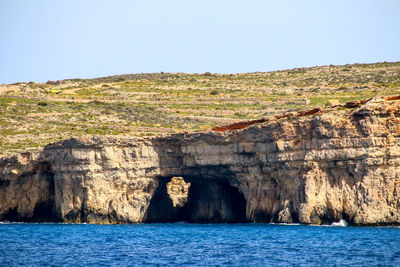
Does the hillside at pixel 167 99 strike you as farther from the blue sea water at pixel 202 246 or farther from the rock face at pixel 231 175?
the blue sea water at pixel 202 246

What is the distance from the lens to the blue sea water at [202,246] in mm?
34875

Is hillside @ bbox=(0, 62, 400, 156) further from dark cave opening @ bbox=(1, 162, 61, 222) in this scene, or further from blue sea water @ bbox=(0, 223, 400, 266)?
blue sea water @ bbox=(0, 223, 400, 266)

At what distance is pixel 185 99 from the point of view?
100188 millimetres

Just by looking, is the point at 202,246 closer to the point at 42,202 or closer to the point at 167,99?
the point at 42,202

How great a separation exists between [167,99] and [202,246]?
60.6m

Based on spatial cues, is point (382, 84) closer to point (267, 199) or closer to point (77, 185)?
point (267, 199)

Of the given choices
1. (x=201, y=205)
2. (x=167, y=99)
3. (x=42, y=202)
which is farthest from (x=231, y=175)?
(x=167, y=99)

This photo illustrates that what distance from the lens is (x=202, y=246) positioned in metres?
40.6

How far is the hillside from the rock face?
23.9 ft

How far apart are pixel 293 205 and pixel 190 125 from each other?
107 feet

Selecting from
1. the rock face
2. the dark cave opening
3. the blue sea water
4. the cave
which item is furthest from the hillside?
the blue sea water

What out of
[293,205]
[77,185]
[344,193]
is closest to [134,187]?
[77,185]

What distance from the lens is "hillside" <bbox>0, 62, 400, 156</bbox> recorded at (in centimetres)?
7619

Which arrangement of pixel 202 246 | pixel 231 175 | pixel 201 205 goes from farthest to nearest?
pixel 201 205, pixel 231 175, pixel 202 246
